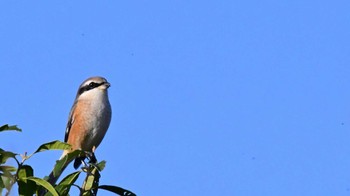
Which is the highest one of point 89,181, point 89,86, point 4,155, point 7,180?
point 89,86

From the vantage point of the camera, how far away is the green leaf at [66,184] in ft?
11.4

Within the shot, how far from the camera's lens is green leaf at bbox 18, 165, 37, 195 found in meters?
3.23

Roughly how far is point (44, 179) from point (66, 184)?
0.63ft

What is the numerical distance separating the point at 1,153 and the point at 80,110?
4838 millimetres

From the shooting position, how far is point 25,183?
3240mm

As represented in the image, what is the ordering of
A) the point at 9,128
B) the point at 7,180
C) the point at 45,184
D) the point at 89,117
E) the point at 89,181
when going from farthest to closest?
the point at 89,117
the point at 89,181
the point at 9,128
the point at 45,184
the point at 7,180

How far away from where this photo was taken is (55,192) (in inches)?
124

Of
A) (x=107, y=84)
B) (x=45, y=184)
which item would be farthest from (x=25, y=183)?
(x=107, y=84)

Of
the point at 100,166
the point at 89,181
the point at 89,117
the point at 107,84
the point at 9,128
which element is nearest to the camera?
the point at 9,128

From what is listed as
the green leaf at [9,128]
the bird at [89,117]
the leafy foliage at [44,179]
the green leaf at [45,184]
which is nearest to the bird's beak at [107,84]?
the bird at [89,117]

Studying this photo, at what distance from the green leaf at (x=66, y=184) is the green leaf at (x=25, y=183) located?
7.0 inches

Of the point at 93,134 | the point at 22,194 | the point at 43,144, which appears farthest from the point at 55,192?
the point at 93,134

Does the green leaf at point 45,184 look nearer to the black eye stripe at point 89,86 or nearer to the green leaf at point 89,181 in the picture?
the green leaf at point 89,181

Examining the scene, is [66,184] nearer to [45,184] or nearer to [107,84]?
[45,184]
